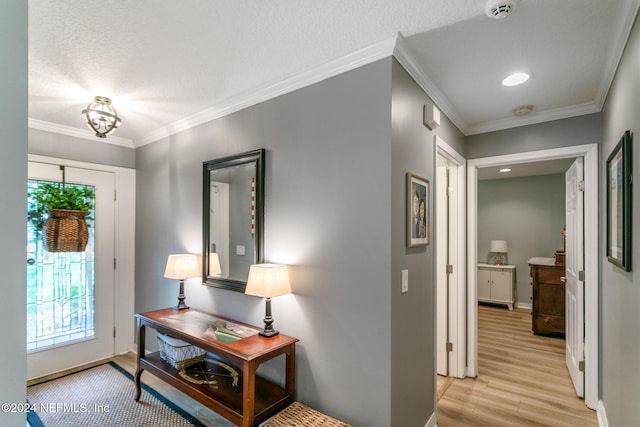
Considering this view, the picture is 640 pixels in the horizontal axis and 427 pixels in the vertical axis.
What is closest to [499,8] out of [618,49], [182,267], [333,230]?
[618,49]

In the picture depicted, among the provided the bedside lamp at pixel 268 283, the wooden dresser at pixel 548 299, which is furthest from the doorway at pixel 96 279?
the wooden dresser at pixel 548 299

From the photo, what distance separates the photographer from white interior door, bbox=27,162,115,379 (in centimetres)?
301

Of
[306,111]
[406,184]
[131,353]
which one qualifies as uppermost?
[306,111]

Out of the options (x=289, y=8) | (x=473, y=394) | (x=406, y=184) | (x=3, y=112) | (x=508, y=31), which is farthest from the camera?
(x=473, y=394)

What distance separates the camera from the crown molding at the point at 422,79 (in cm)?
173

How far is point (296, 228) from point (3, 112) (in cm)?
158

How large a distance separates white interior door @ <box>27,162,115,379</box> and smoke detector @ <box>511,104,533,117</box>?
4.05m

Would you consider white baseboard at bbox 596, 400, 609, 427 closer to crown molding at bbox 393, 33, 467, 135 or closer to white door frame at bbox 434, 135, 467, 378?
white door frame at bbox 434, 135, 467, 378

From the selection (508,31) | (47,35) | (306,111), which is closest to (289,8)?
(306,111)

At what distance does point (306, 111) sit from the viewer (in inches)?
82.4

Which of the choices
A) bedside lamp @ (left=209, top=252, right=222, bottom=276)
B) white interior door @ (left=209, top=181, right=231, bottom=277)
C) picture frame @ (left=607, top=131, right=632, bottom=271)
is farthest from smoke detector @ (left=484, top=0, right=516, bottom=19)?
bedside lamp @ (left=209, top=252, right=222, bottom=276)

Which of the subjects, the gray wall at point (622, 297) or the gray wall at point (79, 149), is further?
the gray wall at point (79, 149)

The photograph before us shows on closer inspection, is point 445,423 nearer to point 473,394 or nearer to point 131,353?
point 473,394

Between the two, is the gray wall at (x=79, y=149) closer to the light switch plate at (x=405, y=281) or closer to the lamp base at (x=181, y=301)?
the lamp base at (x=181, y=301)
